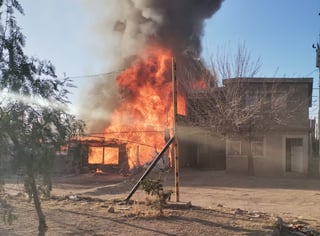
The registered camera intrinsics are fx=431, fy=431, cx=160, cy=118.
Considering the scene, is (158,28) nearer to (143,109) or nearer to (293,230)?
(143,109)

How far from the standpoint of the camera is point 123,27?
120 feet

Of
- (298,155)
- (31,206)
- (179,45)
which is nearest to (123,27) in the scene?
(179,45)

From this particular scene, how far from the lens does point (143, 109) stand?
103 feet

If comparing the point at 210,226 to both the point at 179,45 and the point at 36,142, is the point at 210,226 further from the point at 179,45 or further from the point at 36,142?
the point at 179,45

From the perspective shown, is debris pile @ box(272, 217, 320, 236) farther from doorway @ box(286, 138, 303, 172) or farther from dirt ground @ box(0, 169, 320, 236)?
doorway @ box(286, 138, 303, 172)

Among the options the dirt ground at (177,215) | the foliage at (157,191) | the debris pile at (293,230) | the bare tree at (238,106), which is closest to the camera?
the dirt ground at (177,215)

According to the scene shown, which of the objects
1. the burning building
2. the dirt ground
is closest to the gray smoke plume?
the burning building

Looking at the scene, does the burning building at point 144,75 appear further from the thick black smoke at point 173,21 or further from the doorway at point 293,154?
the doorway at point 293,154

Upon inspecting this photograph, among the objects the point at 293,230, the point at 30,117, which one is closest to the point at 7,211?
the point at 30,117

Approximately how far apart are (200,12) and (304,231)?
92.9 feet

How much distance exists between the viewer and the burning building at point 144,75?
1174 inches

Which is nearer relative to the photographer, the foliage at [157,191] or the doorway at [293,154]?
the foliage at [157,191]

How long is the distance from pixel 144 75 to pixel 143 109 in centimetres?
271

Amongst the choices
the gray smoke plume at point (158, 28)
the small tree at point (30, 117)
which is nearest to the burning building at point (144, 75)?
the gray smoke plume at point (158, 28)
